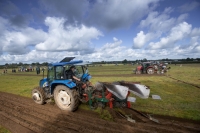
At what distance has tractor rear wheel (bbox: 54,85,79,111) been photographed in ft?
18.2

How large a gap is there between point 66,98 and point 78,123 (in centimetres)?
143

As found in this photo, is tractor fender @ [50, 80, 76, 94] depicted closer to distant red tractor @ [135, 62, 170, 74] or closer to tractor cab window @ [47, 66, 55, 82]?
tractor cab window @ [47, 66, 55, 82]

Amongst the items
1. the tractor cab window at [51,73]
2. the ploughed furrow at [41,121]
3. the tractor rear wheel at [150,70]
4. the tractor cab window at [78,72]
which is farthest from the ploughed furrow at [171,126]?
the tractor rear wheel at [150,70]

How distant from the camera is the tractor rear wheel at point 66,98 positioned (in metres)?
5.55

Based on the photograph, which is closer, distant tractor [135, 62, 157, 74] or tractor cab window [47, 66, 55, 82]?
tractor cab window [47, 66, 55, 82]

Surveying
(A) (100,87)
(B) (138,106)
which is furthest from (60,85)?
(B) (138,106)

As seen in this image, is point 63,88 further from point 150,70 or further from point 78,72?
point 150,70

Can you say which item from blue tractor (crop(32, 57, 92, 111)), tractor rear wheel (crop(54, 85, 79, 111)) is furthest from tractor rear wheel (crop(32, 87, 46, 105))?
tractor rear wheel (crop(54, 85, 79, 111))

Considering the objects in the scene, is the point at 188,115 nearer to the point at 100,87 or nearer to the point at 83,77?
the point at 100,87

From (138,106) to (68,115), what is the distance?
3380 mm

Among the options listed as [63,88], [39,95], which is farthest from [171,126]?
[39,95]

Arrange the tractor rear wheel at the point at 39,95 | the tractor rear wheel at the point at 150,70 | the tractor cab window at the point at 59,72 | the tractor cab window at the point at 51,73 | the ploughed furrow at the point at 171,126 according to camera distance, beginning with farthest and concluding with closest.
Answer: the tractor rear wheel at the point at 150,70 < the tractor rear wheel at the point at 39,95 < the tractor cab window at the point at 51,73 < the tractor cab window at the point at 59,72 < the ploughed furrow at the point at 171,126

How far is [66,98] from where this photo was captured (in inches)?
229

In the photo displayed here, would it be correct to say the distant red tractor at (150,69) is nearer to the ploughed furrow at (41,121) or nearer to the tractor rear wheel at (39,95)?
the tractor rear wheel at (39,95)
